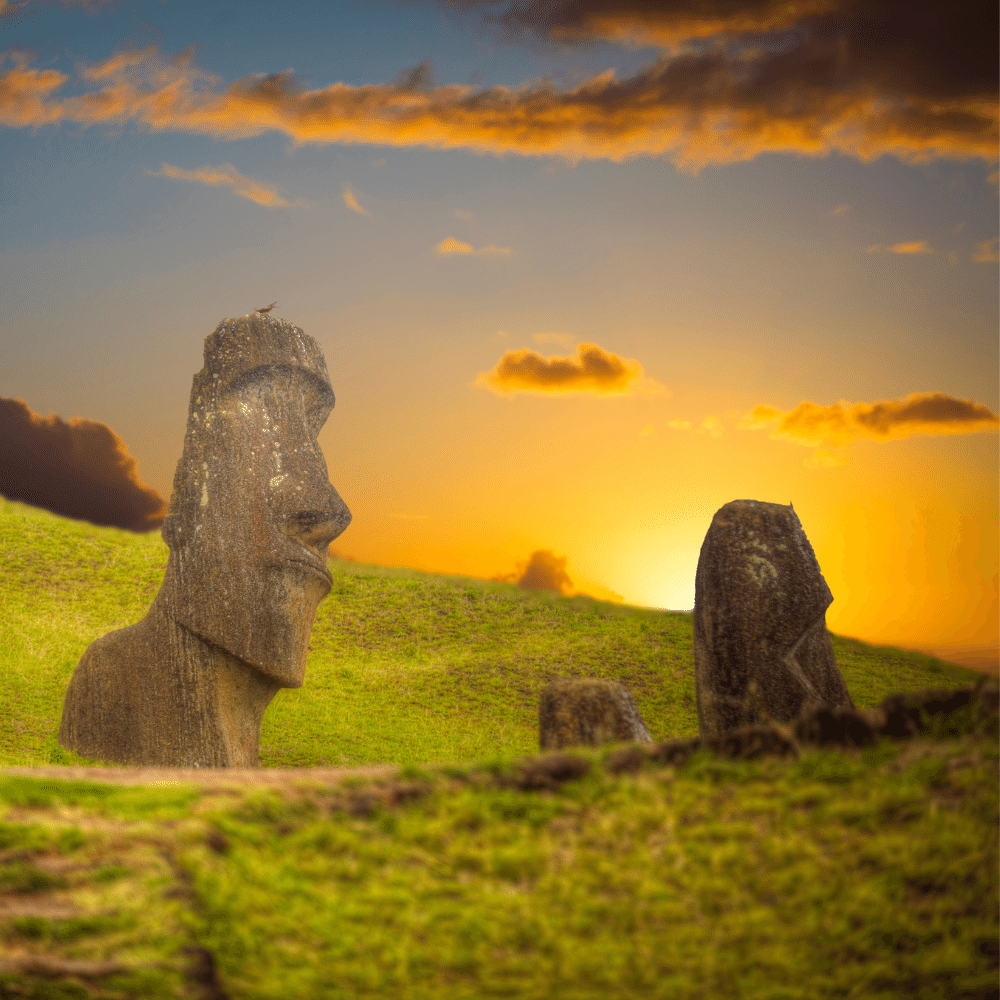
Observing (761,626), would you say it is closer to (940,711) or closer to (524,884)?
(940,711)

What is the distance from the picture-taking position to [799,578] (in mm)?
7953

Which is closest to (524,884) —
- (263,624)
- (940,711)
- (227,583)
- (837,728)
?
(837,728)

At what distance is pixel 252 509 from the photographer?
9.58 metres

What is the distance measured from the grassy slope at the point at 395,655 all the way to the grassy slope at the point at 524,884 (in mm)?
8391

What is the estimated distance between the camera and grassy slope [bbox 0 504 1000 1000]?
3.81 metres

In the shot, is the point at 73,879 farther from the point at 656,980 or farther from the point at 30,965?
the point at 656,980

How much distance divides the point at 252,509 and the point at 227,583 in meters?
0.81

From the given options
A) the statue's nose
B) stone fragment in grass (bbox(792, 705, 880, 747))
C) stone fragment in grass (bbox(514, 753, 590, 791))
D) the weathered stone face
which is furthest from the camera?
the statue's nose

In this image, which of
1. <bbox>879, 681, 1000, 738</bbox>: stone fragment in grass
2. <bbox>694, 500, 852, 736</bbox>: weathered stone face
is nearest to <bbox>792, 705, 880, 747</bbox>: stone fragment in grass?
<bbox>879, 681, 1000, 738</bbox>: stone fragment in grass

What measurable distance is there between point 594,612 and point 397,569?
5.55 m

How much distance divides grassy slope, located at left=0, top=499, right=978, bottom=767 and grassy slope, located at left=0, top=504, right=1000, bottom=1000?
27.5ft

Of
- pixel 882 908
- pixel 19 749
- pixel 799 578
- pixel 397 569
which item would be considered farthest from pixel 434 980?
pixel 397 569

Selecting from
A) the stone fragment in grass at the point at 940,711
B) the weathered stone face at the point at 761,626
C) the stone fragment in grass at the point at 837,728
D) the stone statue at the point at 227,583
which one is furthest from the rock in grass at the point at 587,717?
the stone statue at the point at 227,583

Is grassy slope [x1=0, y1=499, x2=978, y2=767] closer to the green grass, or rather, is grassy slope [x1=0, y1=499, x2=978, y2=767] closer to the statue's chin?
the statue's chin
